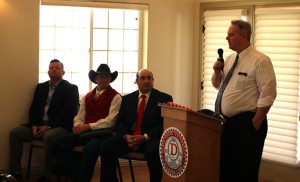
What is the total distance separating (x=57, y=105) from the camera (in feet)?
16.4

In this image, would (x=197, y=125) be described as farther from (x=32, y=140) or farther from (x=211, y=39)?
(x=211, y=39)

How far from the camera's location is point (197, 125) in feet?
10.9

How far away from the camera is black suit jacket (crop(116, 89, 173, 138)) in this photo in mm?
4383

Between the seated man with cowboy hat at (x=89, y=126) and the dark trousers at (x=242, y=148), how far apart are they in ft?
4.58

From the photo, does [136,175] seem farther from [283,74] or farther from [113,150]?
[283,74]

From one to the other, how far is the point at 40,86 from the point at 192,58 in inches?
81.3

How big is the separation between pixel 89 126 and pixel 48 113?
0.61 meters

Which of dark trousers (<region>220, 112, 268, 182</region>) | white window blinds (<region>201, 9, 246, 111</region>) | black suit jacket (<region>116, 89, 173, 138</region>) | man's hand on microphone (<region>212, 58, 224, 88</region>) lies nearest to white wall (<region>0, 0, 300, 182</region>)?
white window blinds (<region>201, 9, 246, 111</region>)

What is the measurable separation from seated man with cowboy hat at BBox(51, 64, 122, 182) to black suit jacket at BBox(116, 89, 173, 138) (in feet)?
0.50

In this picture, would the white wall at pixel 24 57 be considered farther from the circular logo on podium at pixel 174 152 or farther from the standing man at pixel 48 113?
the circular logo on podium at pixel 174 152

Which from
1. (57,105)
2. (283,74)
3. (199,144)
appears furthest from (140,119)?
(283,74)

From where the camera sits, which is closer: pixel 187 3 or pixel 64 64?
pixel 64 64

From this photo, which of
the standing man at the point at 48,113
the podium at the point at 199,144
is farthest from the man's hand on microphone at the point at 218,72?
the standing man at the point at 48,113

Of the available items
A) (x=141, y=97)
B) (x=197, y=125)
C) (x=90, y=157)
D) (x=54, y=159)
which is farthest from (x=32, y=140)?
(x=197, y=125)
